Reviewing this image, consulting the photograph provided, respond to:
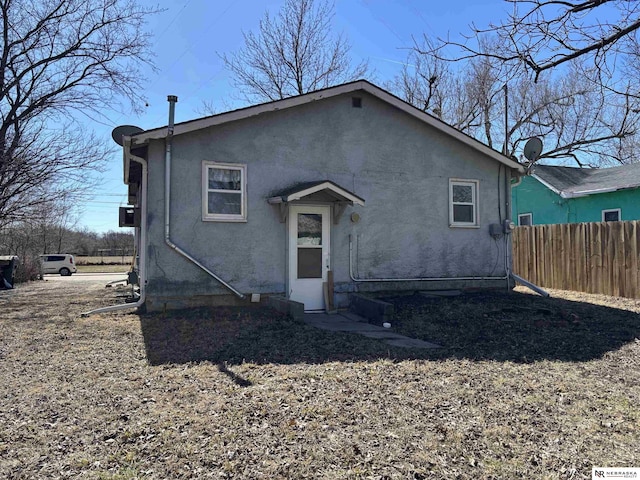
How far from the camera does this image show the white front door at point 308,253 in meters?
9.27

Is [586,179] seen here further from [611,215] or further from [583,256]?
[583,256]

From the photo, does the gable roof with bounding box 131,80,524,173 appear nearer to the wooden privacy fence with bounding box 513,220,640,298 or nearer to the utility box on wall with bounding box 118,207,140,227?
the utility box on wall with bounding box 118,207,140,227

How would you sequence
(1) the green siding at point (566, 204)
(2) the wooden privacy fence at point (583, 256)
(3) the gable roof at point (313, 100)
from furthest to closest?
(1) the green siding at point (566, 204), (2) the wooden privacy fence at point (583, 256), (3) the gable roof at point (313, 100)

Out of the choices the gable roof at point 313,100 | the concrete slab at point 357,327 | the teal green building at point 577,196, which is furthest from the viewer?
the teal green building at point 577,196

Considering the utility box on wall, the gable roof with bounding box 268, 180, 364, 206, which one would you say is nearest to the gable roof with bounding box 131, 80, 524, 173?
the gable roof with bounding box 268, 180, 364, 206

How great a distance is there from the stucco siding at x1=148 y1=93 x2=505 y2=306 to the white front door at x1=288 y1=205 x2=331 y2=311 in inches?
7.5

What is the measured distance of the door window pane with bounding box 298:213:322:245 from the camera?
9383mm

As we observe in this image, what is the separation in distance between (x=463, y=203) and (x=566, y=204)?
8942 millimetres

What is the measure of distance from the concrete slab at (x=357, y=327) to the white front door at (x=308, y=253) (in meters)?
0.46

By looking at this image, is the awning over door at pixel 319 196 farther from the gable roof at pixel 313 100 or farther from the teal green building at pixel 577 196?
the teal green building at pixel 577 196

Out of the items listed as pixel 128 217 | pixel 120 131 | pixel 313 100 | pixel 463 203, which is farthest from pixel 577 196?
pixel 120 131

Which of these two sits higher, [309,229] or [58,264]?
[309,229]

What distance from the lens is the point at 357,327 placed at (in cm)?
783

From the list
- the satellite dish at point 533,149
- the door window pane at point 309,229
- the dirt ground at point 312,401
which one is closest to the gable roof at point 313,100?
the satellite dish at point 533,149
